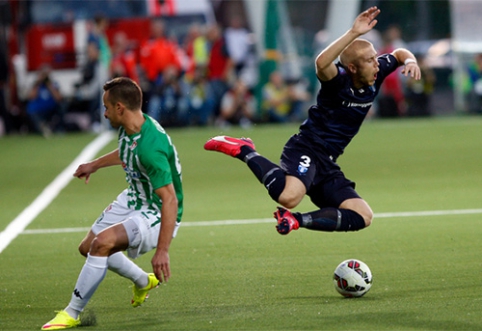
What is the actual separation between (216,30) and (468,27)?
24.8ft

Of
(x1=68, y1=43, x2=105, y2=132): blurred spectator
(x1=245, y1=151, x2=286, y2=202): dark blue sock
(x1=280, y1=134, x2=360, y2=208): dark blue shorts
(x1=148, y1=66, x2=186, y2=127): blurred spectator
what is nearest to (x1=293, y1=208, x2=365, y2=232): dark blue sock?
(x1=280, y1=134, x2=360, y2=208): dark blue shorts

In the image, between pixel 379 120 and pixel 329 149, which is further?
pixel 379 120

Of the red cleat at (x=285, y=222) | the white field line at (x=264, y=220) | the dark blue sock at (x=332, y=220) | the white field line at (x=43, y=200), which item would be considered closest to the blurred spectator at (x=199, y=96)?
the white field line at (x=43, y=200)

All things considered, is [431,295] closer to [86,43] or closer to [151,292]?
[151,292]

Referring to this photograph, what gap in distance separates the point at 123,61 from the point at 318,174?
16212 millimetres

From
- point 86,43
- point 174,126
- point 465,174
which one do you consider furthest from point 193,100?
point 465,174

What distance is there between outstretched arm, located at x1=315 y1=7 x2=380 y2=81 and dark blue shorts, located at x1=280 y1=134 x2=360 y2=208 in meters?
0.83

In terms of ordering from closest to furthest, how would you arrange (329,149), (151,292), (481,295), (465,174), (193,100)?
1. (481,295)
2. (151,292)
3. (329,149)
4. (465,174)
5. (193,100)

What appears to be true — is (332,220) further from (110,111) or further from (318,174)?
(110,111)

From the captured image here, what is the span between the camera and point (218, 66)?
24609 millimetres

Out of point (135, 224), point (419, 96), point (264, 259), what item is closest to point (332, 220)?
point (264, 259)

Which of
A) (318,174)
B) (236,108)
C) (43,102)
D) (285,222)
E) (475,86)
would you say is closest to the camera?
(285,222)

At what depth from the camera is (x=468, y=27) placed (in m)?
27.1

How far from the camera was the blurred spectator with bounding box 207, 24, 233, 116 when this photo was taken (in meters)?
24.4
